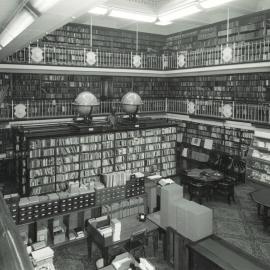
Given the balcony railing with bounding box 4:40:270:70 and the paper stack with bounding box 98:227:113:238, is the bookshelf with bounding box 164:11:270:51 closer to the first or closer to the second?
the balcony railing with bounding box 4:40:270:70

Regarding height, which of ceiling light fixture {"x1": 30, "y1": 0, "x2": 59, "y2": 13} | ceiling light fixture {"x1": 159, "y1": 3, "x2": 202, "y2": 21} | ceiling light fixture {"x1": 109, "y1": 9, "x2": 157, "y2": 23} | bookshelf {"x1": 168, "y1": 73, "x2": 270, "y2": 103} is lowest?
bookshelf {"x1": 168, "y1": 73, "x2": 270, "y2": 103}

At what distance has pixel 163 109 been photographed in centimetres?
1278

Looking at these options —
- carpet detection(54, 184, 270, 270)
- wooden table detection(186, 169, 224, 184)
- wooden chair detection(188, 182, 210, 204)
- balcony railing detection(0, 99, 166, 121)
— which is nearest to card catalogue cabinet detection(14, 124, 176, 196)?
balcony railing detection(0, 99, 166, 121)

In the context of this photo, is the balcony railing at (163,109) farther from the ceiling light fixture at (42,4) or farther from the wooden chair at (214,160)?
the ceiling light fixture at (42,4)

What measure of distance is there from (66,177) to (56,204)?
2.86 m

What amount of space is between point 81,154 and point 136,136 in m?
1.93

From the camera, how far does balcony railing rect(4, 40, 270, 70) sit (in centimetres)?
953

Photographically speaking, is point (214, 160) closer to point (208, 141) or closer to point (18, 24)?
point (208, 141)

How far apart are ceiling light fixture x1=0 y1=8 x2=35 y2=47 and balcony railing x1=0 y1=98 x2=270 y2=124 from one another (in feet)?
16.6

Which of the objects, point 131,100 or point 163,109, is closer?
point 131,100

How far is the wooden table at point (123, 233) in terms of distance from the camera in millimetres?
4809

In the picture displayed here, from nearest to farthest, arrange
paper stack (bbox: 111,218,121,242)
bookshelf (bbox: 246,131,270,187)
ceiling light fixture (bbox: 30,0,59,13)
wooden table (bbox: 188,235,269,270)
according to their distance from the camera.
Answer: ceiling light fixture (bbox: 30,0,59,13)
wooden table (bbox: 188,235,269,270)
paper stack (bbox: 111,218,121,242)
bookshelf (bbox: 246,131,270,187)

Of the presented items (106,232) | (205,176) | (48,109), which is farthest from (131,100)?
(106,232)

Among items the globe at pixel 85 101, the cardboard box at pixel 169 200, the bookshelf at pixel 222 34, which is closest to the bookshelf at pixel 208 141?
the bookshelf at pixel 222 34
